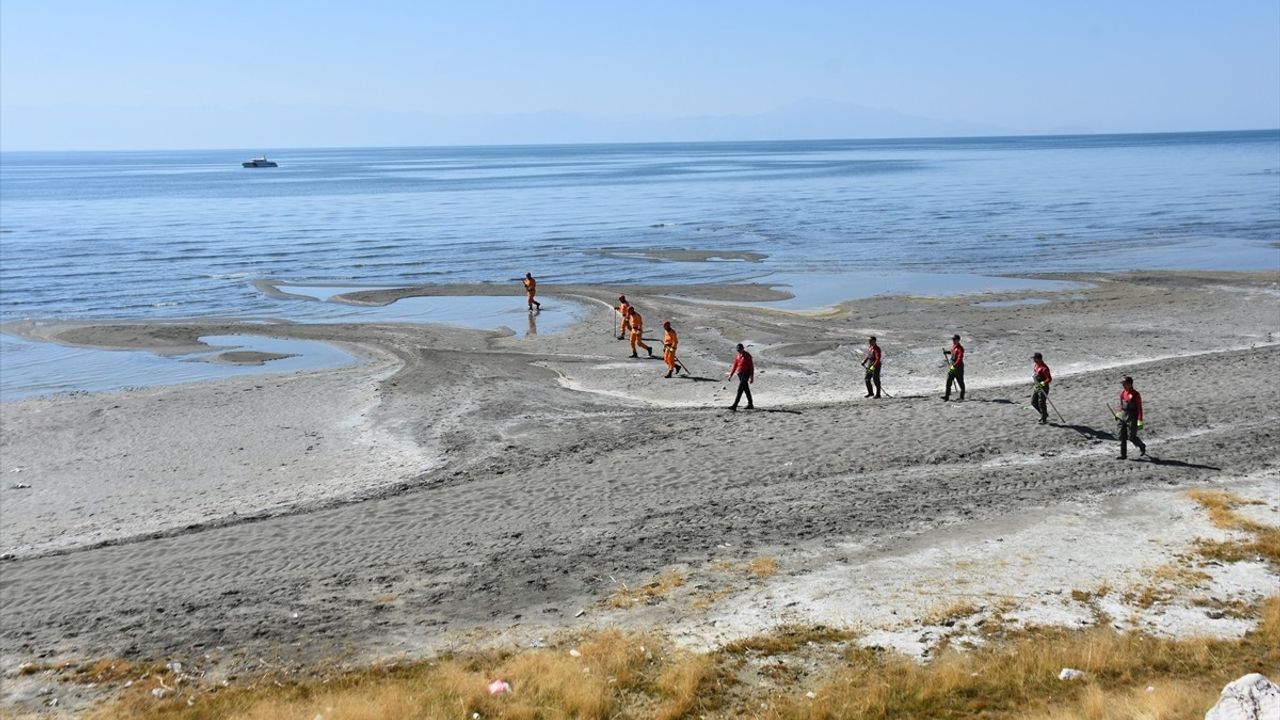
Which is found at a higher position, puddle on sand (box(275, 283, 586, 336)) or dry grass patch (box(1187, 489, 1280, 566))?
dry grass patch (box(1187, 489, 1280, 566))

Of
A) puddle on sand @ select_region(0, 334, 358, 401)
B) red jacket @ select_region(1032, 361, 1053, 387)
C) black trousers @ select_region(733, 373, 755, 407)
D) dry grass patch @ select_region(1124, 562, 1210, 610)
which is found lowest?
puddle on sand @ select_region(0, 334, 358, 401)

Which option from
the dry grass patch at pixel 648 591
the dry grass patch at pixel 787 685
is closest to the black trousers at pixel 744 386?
the dry grass patch at pixel 648 591

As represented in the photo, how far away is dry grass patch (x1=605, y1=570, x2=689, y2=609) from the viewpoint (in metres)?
14.0

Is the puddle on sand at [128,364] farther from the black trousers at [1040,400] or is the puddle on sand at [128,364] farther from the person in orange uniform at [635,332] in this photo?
the black trousers at [1040,400]

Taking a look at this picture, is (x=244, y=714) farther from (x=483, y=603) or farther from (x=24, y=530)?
(x=24, y=530)

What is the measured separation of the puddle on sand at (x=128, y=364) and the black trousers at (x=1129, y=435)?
22255 millimetres

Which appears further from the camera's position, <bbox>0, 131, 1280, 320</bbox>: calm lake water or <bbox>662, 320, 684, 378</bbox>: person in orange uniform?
<bbox>0, 131, 1280, 320</bbox>: calm lake water

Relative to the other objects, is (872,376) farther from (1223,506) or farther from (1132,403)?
(1223,506)

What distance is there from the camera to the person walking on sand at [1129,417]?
18.6 metres

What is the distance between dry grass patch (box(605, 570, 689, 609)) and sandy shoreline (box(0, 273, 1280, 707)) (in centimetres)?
27

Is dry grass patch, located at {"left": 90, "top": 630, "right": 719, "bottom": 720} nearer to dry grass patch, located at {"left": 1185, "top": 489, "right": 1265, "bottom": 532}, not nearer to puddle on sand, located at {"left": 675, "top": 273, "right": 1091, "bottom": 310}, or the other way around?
dry grass patch, located at {"left": 1185, "top": 489, "right": 1265, "bottom": 532}

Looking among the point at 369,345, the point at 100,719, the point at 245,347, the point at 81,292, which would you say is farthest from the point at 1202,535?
the point at 81,292

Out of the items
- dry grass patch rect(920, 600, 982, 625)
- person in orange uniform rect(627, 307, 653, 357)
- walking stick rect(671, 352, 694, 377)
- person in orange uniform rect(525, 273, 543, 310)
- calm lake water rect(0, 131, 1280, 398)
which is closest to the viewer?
dry grass patch rect(920, 600, 982, 625)

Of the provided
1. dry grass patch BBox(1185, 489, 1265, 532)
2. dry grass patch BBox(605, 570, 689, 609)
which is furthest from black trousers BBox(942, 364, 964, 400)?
dry grass patch BBox(605, 570, 689, 609)
